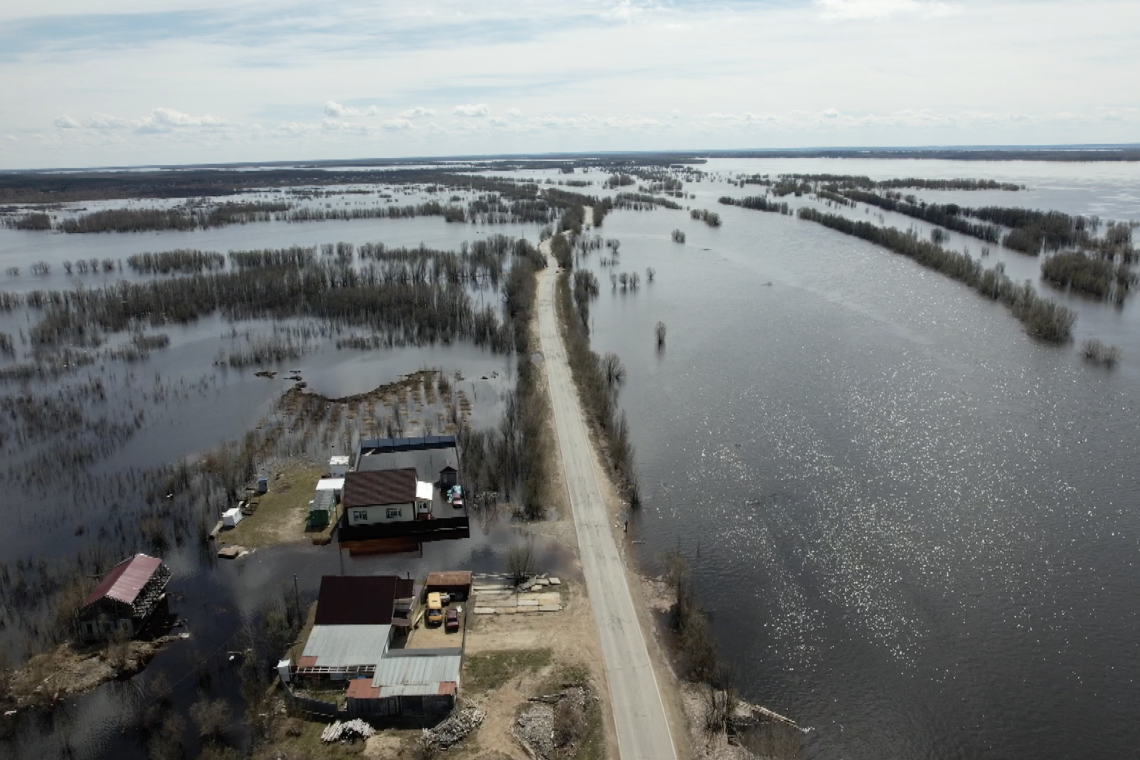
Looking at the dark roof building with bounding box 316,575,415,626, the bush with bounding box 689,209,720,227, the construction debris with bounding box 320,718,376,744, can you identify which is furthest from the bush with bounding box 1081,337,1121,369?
the bush with bounding box 689,209,720,227

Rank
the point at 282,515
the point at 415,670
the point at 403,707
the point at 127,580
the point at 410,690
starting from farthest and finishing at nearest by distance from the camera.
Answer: the point at 282,515, the point at 127,580, the point at 415,670, the point at 410,690, the point at 403,707

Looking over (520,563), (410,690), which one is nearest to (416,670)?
(410,690)

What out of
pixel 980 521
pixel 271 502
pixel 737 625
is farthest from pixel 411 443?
pixel 980 521

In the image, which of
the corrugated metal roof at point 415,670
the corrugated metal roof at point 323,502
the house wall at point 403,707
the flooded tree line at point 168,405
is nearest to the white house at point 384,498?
the corrugated metal roof at point 323,502

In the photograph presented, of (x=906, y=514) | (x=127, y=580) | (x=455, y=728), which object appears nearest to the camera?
(x=455, y=728)

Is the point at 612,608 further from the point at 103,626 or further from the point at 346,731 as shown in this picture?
the point at 103,626

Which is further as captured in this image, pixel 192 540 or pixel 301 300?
pixel 301 300

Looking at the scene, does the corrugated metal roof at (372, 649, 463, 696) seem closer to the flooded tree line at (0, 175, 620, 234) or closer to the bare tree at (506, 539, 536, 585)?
the bare tree at (506, 539, 536, 585)
